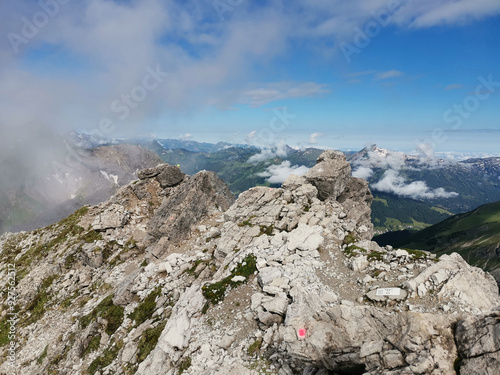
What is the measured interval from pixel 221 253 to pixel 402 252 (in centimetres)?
1981

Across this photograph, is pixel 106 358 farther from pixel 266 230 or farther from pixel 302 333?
pixel 266 230

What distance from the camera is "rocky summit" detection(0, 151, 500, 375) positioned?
12766 millimetres

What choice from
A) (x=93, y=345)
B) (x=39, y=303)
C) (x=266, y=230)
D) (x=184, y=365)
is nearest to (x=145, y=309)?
(x=93, y=345)

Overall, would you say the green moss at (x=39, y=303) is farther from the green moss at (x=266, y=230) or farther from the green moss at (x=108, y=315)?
the green moss at (x=266, y=230)

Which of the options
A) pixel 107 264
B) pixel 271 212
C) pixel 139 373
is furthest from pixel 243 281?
pixel 107 264

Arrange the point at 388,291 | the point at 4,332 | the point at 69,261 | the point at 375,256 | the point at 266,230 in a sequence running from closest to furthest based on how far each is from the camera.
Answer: the point at 388,291, the point at 375,256, the point at 266,230, the point at 4,332, the point at 69,261

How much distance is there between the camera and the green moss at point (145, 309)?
26.5 m

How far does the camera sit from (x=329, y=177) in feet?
146

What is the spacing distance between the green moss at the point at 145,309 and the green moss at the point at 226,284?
790cm

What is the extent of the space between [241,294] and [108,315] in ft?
58.3

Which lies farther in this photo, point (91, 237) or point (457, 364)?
point (91, 237)

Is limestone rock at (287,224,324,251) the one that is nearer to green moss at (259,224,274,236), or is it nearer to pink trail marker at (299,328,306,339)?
green moss at (259,224,274,236)

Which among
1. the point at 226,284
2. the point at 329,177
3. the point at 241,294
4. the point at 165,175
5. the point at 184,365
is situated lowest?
the point at 184,365

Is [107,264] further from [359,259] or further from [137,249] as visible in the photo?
[359,259]
